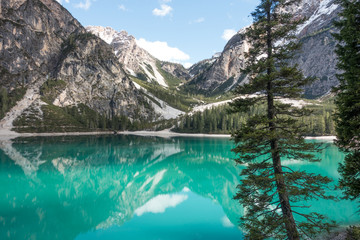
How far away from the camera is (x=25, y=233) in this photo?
18.2 meters

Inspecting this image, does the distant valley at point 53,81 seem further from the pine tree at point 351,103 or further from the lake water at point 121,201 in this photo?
the pine tree at point 351,103

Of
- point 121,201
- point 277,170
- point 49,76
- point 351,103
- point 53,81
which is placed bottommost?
point 121,201

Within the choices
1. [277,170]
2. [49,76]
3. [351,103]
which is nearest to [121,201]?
[277,170]

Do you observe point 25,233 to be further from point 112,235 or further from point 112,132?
point 112,132

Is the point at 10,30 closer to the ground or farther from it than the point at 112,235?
farther from it

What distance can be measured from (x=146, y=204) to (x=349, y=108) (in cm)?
2509

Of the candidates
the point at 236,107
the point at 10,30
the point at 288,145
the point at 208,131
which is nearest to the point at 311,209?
the point at 288,145

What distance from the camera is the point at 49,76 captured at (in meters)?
176

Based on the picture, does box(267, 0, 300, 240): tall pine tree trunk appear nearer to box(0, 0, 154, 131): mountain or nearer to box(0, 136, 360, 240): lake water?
→ box(0, 136, 360, 240): lake water

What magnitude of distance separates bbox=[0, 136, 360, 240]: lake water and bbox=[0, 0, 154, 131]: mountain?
108 m

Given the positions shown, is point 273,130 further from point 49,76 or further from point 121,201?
point 49,76

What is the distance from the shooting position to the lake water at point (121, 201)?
19562 millimetres

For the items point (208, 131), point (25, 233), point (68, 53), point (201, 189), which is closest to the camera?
point (25, 233)

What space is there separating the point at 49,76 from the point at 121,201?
18329 cm
